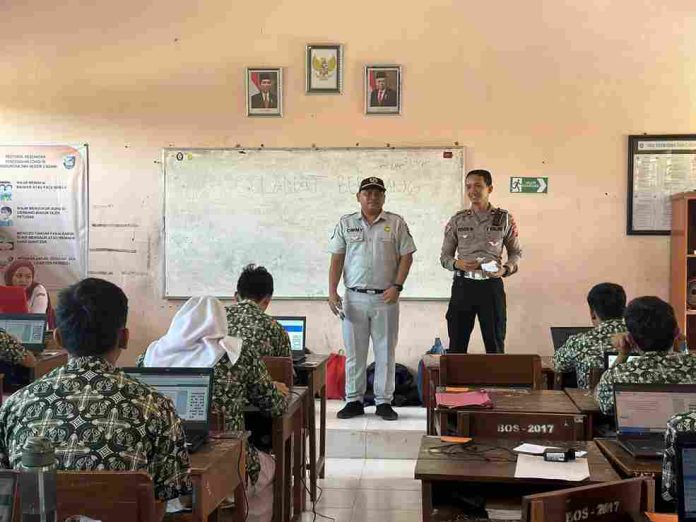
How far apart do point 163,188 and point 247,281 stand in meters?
3.08

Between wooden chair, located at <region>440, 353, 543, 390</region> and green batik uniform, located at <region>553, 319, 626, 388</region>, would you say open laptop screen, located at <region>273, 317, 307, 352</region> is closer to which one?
wooden chair, located at <region>440, 353, 543, 390</region>

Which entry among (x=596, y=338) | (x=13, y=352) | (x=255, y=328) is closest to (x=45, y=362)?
(x=13, y=352)

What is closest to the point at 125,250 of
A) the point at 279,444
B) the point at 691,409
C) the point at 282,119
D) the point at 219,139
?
the point at 219,139

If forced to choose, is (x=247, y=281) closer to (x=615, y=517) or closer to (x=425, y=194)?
(x=615, y=517)

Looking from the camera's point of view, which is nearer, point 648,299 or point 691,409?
point 691,409

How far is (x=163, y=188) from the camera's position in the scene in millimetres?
6508

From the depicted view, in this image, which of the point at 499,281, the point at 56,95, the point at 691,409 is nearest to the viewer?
the point at 691,409

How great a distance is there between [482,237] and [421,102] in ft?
4.73

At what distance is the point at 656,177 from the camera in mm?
6113

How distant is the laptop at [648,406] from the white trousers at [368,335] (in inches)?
109

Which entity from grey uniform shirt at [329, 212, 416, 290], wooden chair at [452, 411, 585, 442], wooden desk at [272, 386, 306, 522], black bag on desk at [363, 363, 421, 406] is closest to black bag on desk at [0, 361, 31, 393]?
wooden desk at [272, 386, 306, 522]

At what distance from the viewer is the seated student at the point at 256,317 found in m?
3.61

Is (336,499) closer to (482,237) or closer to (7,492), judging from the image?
(482,237)

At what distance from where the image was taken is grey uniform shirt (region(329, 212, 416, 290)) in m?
5.26
